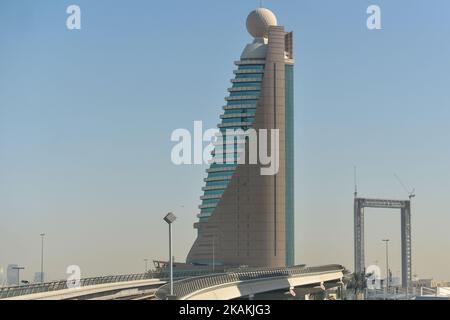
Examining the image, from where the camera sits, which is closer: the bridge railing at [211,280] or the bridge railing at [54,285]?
the bridge railing at [54,285]

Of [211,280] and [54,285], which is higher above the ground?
[54,285]

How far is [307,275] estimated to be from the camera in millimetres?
165250

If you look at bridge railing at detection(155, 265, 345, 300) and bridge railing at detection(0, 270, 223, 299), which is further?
bridge railing at detection(155, 265, 345, 300)

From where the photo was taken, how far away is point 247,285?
12900 centimetres

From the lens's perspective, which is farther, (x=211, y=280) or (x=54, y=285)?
(x=211, y=280)
